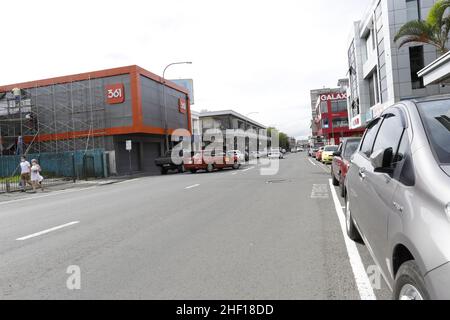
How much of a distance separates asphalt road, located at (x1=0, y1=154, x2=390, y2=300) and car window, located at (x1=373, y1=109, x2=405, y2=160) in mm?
1468

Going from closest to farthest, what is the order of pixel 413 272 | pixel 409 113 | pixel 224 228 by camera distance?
pixel 413 272 < pixel 409 113 < pixel 224 228

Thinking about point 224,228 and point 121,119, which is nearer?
point 224,228

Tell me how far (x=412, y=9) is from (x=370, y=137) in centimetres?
2791

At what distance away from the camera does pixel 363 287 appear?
154 inches

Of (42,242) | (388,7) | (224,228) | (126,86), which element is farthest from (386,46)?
(42,242)

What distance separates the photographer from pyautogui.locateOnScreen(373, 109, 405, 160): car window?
130 inches

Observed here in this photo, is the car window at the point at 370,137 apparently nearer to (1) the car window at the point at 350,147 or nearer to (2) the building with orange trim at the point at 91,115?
(1) the car window at the point at 350,147

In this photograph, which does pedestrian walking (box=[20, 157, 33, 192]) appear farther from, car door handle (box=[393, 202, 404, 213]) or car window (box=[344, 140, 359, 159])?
car door handle (box=[393, 202, 404, 213])

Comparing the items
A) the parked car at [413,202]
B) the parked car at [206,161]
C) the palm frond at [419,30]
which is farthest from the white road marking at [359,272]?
the parked car at [206,161]

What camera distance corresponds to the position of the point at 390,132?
12.1ft

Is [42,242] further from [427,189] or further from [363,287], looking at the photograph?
[427,189]

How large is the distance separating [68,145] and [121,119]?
6018 mm

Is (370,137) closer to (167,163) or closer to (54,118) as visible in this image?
(167,163)

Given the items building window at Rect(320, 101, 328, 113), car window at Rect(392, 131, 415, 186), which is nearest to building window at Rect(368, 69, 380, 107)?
car window at Rect(392, 131, 415, 186)
